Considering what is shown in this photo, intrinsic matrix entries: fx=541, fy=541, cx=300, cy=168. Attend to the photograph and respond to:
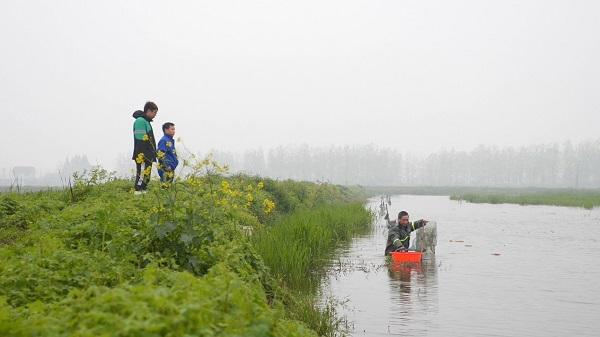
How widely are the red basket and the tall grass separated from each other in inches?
70.5

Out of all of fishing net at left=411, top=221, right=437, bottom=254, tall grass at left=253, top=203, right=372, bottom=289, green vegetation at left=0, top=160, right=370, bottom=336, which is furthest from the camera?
fishing net at left=411, top=221, right=437, bottom=254

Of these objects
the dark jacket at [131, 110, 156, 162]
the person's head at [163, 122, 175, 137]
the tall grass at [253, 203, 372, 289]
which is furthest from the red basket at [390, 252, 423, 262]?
the dark jacket at [131, 110, 156, 162]

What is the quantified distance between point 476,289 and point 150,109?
823 cm

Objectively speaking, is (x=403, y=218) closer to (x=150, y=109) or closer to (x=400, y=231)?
(x=400, y=231)

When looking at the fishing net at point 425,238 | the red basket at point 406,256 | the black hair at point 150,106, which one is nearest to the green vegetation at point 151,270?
the red basket at point 406,256

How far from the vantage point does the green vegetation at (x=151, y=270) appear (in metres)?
3.72

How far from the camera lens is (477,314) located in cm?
916

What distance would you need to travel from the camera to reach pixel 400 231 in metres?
14.0

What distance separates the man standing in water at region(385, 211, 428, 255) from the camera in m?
13.7

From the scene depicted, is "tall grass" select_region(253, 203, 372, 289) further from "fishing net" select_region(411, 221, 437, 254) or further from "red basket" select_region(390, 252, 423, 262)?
"fishing net" select_region(411, 221, 437, 254)

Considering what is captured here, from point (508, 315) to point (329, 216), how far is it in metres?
10.1

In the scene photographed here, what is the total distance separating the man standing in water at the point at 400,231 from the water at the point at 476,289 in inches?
23.9

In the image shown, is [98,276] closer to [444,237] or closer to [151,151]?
[151,151]

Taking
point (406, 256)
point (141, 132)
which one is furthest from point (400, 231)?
point (141, 132)
